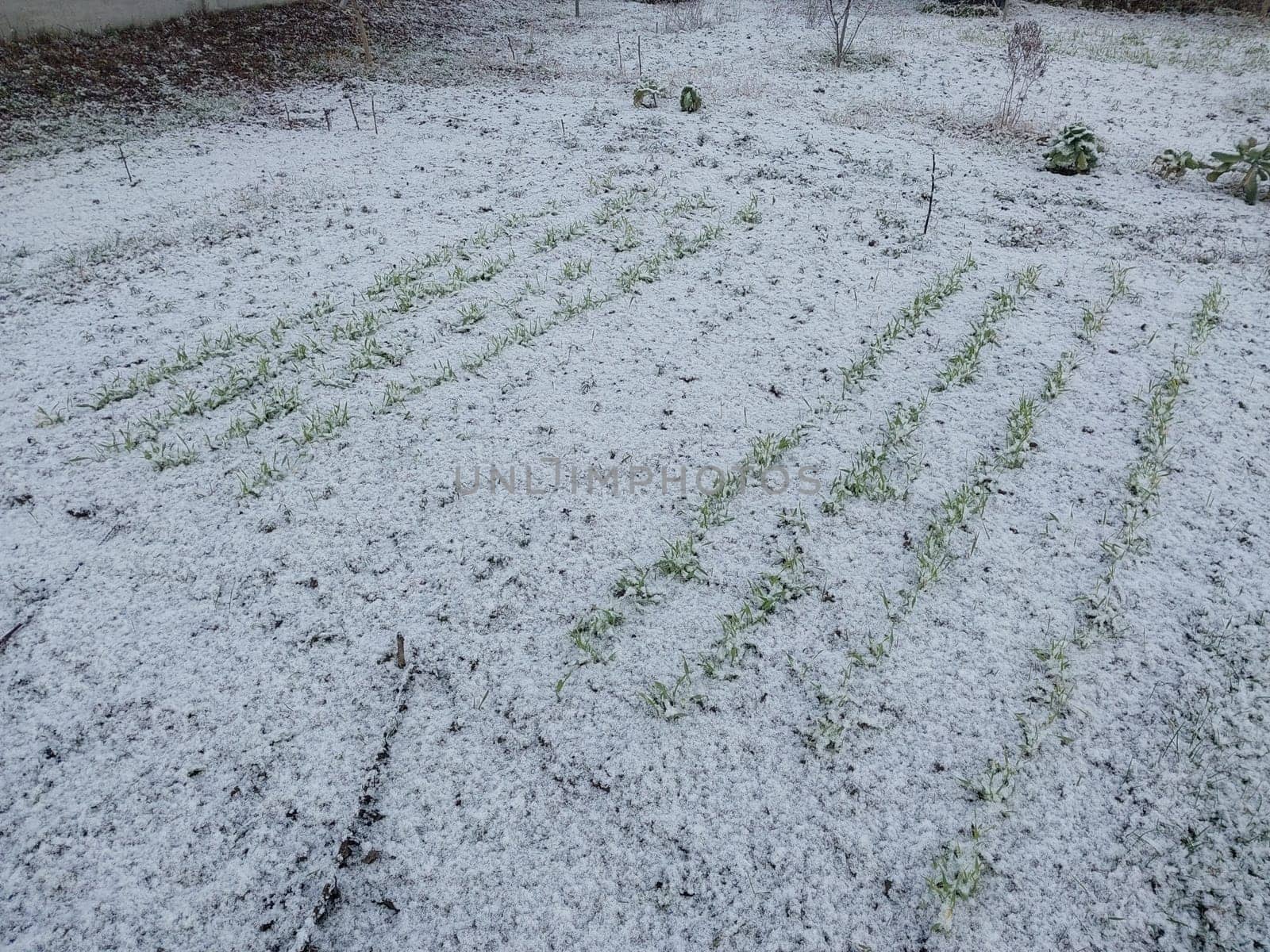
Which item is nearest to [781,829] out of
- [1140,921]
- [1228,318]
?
[1140,921]

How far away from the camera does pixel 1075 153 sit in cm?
905

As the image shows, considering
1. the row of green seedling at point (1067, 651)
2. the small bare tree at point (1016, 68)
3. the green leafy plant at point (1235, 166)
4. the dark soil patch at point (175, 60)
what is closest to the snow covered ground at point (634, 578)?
the row of green seedling at point (1067, 651)

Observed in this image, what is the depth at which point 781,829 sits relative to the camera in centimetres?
279

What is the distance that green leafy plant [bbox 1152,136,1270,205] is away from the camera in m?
8.24

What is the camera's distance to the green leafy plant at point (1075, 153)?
902cm

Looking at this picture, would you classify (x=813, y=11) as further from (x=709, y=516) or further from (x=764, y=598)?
(x=764, y=598)

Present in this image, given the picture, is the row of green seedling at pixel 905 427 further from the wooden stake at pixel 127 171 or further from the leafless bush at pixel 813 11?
the leafless bush at pixel 813 11

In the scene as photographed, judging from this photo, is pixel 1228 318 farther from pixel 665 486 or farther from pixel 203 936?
pixel 203 936

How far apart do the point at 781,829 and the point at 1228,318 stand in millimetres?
6396

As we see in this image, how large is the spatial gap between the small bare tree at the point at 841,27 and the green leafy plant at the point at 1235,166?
7292 mm

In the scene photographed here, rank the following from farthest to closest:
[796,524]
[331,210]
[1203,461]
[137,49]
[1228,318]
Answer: [137,49] < [331,210] < [1228,318] < [1203,461] < [796,524]

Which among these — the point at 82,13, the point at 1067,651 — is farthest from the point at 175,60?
the point at 1067,651

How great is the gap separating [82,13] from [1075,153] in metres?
18.3

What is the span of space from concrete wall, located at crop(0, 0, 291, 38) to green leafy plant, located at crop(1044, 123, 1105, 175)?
1800cm
